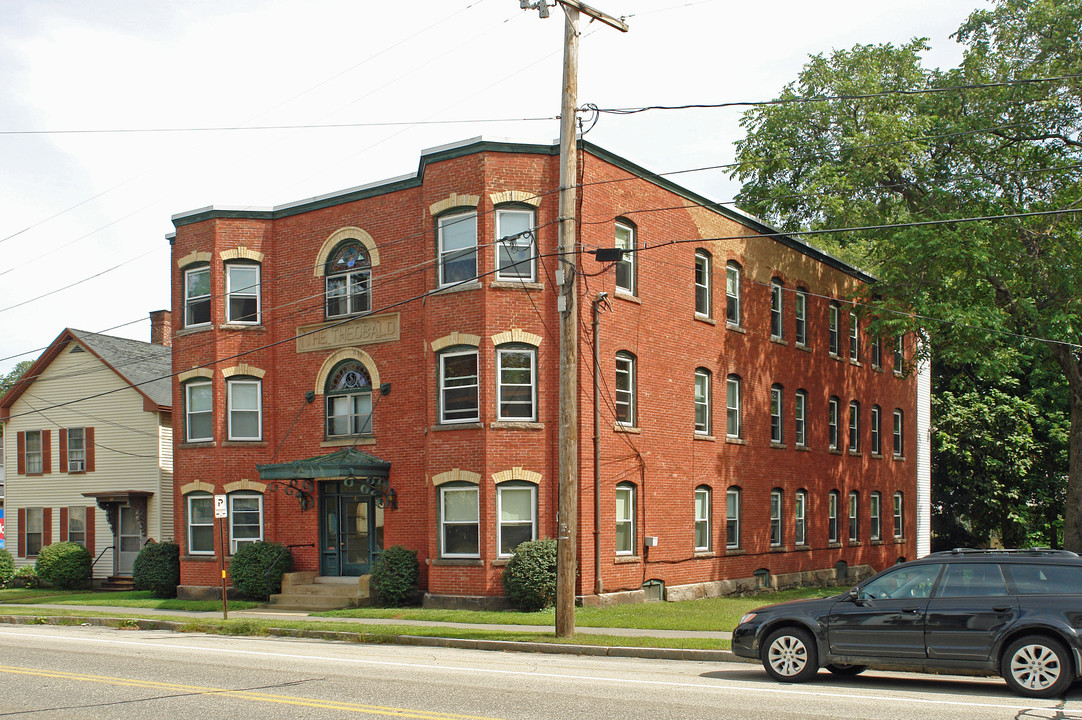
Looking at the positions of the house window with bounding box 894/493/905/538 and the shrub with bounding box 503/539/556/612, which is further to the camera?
the house window with bounding box 894/493/905/538

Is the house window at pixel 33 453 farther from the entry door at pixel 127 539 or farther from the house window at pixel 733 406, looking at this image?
the house window at pixel 733 406

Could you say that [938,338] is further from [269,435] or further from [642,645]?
[269,435]

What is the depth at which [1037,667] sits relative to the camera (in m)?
11.3

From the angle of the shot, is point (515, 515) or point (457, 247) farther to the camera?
point (457, 247)

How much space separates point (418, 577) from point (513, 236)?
7978 millimetres

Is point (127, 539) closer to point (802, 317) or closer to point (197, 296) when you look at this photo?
point (197, 296)

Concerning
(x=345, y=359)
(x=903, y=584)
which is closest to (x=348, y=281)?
(x=345, y=359)

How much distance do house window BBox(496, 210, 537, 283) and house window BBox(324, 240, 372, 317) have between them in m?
4.21

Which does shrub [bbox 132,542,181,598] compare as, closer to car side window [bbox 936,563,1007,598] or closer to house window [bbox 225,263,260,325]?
house window [bbox 225,263,260,325]

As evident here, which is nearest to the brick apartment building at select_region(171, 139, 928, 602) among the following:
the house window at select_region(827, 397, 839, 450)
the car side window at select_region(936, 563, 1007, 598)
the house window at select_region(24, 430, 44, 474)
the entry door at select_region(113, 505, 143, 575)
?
the house window at select_region(827, 397, 839, 450)

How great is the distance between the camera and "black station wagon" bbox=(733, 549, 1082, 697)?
11.4 m

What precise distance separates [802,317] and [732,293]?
4583mm

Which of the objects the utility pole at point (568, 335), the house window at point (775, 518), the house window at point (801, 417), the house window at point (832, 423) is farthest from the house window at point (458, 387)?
the house window at point (832, 423)

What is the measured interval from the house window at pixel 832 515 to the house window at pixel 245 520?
1810 cm
